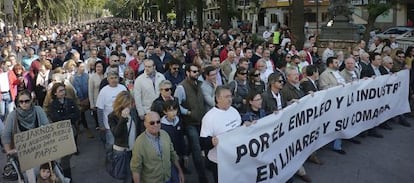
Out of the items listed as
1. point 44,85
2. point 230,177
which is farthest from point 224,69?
point 230,177

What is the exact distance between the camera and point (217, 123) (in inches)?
195

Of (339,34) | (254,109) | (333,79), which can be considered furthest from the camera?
(339,34)

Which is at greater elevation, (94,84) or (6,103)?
(94,84)

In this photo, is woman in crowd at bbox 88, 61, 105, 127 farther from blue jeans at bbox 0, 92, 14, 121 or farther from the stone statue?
the stone statue

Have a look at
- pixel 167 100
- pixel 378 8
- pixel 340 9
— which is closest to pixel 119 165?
pixel 167 100

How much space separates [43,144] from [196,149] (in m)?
1.98

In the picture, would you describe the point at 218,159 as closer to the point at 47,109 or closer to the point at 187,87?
the point at 187,87

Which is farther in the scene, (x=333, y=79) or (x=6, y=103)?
(x=6, y=103)

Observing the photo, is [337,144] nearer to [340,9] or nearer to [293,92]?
[293,92]

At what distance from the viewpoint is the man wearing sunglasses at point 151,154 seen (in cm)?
436

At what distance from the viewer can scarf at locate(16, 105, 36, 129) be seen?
17.1 feet

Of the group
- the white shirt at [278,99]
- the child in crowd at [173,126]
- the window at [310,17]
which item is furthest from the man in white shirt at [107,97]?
the window at [310,17]

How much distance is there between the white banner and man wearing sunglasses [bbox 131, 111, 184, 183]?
62 cm

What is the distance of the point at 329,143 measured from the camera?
7.61 meters
